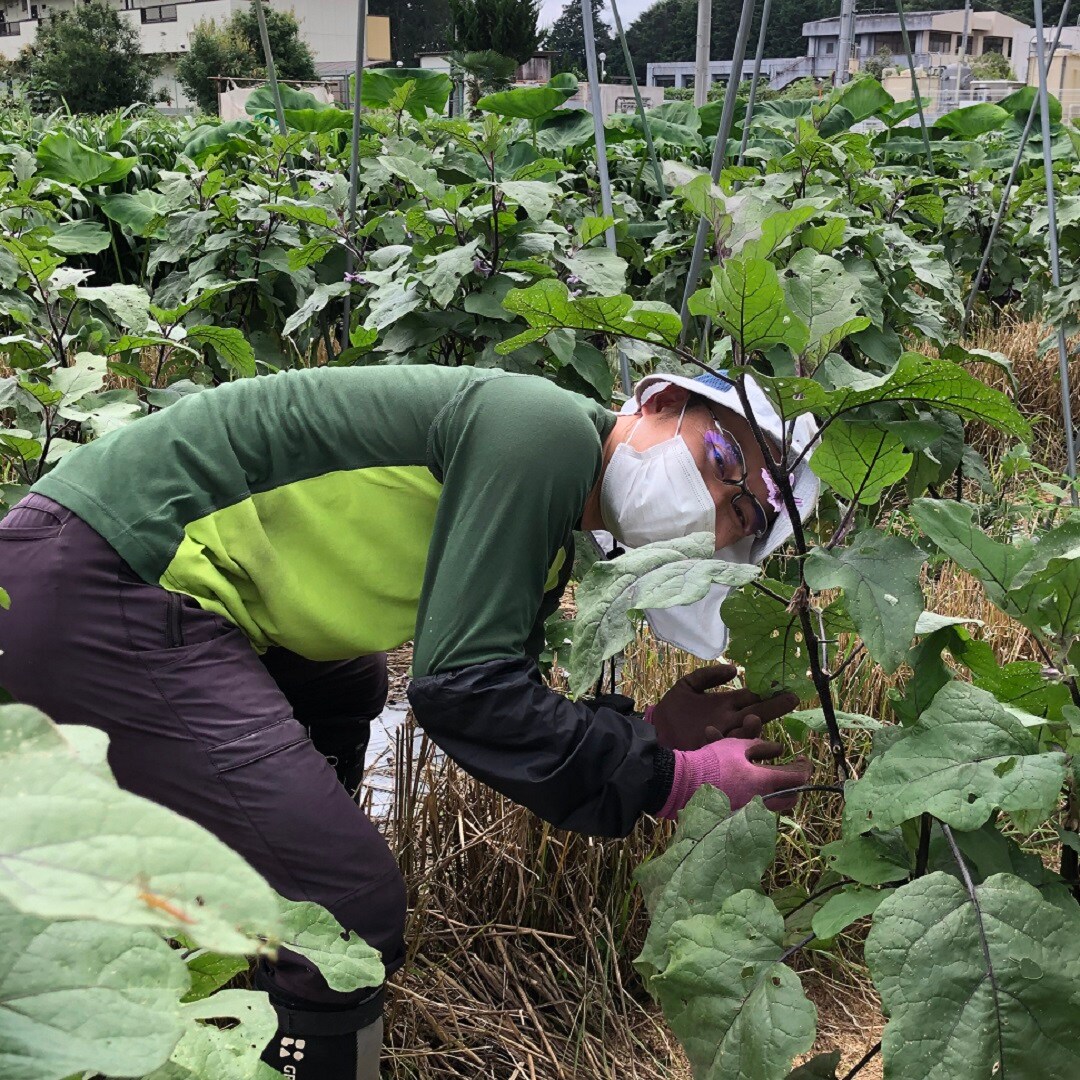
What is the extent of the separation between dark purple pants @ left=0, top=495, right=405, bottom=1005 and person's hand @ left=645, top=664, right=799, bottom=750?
46cm

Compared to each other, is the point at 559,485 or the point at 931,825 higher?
the point at 559,485

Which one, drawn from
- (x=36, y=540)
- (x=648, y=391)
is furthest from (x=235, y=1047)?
(x=648, y=391)

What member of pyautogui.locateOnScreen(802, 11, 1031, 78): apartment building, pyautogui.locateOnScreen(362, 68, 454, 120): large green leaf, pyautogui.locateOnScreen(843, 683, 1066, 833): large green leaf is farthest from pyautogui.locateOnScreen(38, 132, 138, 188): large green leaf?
pyautogui.locateOnScreen(802, 11, 1031, 78): apartment building

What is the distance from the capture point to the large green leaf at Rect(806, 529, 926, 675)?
112 cm

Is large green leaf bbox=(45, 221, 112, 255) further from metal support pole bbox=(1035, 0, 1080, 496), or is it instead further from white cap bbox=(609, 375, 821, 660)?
metal support pole bbox=(1035, 0, 1080, 496)

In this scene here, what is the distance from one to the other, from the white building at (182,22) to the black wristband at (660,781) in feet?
164

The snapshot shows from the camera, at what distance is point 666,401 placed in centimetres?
181

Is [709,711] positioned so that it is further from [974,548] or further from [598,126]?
[598,126]

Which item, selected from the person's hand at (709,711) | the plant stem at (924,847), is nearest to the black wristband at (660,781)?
the person's hand at (709,711)

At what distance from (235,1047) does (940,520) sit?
0.75 m

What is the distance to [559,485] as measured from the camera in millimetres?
1603

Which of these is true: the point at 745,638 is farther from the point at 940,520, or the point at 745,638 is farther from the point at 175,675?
the point at 175,675

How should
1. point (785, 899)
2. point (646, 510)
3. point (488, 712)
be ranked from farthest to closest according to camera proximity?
1. point (646, 510)
2. point (488, 712)
3. point (785, 899)

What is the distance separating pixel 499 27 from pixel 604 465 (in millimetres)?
30711
